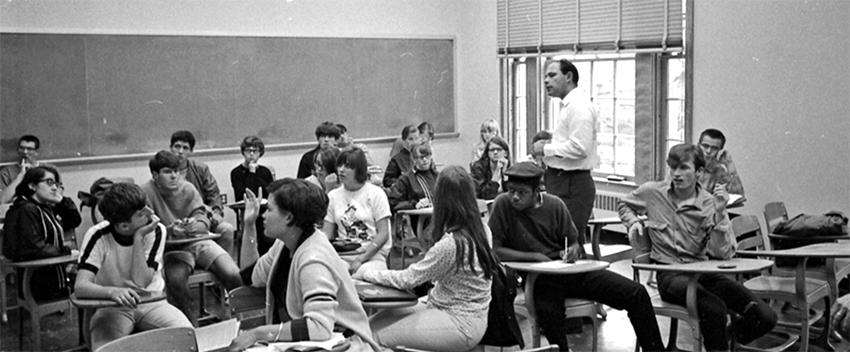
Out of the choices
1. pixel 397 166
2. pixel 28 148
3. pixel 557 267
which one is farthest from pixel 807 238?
pixel 28 148

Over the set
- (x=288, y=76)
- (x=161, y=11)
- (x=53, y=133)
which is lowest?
(x=53, y=133)

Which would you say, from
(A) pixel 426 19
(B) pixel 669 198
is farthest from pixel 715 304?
(A) pixel 426 19

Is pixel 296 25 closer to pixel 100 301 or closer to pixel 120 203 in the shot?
pixel 120 203

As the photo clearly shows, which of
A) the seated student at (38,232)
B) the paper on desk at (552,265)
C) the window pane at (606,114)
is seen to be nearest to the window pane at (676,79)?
the window pane at (606,114)

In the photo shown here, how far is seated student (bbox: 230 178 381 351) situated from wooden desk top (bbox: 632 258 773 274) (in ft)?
5.43

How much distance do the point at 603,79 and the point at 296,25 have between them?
3.17m

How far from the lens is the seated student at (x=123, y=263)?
12.9 ft

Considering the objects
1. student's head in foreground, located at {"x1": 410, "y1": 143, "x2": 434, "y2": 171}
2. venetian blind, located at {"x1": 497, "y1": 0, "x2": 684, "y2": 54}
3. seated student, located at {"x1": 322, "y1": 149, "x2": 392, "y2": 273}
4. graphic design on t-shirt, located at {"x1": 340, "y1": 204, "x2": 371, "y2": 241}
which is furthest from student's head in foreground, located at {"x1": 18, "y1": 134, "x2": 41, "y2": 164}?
venetian blind, located at {"x1": 497, "y1": 0, "x2": 684, "y2": 54}

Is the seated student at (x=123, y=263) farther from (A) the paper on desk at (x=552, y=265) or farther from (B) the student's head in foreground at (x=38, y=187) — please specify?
(A) the paper on desk at (x=552, y=265)

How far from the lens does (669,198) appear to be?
4.65 m

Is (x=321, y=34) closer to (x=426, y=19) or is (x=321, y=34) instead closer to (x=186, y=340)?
(x=426, y=19)

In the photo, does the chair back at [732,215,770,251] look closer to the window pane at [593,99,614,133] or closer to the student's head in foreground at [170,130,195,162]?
the window pane at [593,99,614,133]

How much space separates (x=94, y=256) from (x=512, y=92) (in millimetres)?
6523

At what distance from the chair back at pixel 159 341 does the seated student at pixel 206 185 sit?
2.77m
